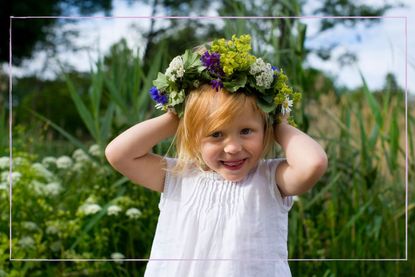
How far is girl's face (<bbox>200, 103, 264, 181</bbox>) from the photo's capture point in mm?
1521

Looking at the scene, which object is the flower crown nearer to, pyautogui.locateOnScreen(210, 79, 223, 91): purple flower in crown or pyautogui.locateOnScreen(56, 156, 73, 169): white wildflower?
pyautogui.locateOnScreen(210, 79, 223, 91): purple flower in crown

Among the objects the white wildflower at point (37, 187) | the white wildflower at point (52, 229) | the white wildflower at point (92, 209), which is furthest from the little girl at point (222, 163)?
the white wildflower at point (37, 187)

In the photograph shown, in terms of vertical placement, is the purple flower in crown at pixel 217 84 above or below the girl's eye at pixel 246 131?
above

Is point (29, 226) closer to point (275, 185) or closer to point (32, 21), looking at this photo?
point (275, 185)

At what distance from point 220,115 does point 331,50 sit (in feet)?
5.90

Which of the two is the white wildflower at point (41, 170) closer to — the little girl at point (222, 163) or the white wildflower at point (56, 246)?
the white wildflower at point (56, 246)

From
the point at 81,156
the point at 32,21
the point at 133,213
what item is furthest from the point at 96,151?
the point at 32,21

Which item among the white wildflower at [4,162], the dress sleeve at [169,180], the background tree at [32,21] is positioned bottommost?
the dress sleeve at [169,180]

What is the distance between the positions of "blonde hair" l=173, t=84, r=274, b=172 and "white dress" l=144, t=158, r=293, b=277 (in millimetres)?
73

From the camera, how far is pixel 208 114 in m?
1.52

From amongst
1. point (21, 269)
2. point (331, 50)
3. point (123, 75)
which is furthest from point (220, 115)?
point (331, 50)

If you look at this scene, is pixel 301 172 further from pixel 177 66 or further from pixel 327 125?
pixel 327 125

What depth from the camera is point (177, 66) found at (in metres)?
1.54

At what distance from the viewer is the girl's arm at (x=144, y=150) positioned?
1.61m
